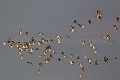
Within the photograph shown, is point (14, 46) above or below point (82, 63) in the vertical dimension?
above

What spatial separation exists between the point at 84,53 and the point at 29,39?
52.1 inches

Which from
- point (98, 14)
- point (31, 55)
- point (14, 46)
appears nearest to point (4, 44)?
point (14, 46)

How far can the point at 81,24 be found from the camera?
6680 millimetres

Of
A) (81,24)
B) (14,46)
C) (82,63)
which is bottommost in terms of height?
(82,63)

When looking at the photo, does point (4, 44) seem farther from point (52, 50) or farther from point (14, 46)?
point (52, 50)

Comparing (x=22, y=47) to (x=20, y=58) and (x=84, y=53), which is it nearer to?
(x=20, y=58)

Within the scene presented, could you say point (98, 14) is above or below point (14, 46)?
above

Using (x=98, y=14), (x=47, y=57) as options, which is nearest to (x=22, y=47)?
(x=47, y=57)

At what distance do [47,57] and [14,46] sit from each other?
799 mm

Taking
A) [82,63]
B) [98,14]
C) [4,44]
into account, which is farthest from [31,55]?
[98,14]

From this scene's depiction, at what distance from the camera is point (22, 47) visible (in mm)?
6555

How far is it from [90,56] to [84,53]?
0.51 feet

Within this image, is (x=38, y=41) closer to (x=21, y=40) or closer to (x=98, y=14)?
(x=21, y=40)

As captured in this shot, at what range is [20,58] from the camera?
21.5 ft
